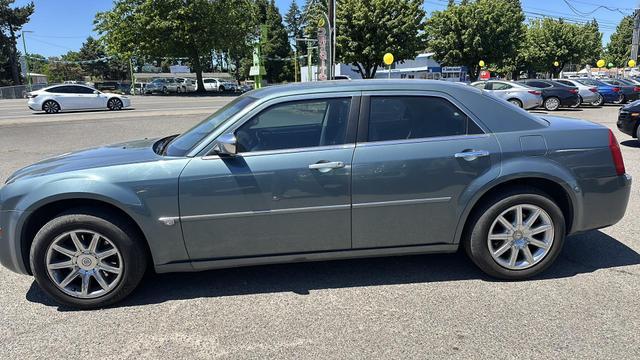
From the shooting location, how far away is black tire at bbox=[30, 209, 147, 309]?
3.39 meters

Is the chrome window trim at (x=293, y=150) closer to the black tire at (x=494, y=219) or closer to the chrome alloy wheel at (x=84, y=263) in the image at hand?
the chrome alloy wheel at (x=84, y=263)

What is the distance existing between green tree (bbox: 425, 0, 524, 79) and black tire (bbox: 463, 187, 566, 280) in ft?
134

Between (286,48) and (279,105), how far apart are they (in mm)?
83544

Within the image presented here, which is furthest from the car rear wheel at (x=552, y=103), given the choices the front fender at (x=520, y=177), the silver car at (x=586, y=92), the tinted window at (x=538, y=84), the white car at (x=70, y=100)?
the white car at (x=70, y=100)

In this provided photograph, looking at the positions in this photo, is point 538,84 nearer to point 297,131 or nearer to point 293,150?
point 297,131

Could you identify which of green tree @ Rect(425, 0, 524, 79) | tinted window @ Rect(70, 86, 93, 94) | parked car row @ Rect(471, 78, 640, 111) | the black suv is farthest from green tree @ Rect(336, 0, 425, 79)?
tinted window @ Rect(70, 86, 93, 94)

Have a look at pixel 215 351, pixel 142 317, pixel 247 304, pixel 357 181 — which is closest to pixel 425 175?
pixel 357 181

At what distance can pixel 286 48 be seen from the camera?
3302 inches

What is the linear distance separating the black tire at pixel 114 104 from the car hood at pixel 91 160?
21.4 meters

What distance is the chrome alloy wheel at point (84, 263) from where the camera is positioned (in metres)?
3.44

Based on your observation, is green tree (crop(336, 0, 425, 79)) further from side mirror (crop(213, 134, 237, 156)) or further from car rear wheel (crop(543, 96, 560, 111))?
side mirror (crop(213, 134, 237, 156))

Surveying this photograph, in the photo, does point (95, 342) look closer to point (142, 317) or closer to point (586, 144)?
point (142, 317)

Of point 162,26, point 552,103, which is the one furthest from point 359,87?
point 162,26

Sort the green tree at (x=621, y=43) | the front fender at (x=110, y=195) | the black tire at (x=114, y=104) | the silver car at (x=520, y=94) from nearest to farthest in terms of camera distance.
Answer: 1. the front fender at (x=110, y=195)
2. the silver car at (x=520, y=94)
3. the black tire at (x=114, y=104)
4. the green tree at (x=621, y=43)
